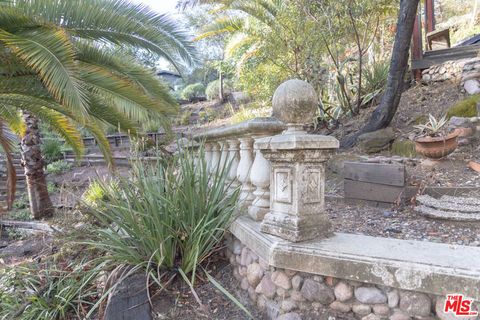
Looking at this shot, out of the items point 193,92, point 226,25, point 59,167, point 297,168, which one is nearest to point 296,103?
point 297,168

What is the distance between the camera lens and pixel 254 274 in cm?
215

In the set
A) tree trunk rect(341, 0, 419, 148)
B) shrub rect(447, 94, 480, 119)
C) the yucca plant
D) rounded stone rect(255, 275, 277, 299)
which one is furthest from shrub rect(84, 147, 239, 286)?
shrub rect(447, 94, 480, 119)

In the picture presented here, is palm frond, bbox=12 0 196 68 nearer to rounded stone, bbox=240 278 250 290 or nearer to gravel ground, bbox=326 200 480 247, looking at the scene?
gravel ground, bbox=326 200 480 247

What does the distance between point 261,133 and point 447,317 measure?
57.1 inches

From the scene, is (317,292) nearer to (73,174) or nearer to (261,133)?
(261,133)

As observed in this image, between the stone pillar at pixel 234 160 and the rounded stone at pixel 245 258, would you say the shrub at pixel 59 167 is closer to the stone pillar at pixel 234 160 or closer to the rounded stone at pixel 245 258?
the stone pillar at pixel 234 160

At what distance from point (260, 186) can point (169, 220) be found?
0.69 m

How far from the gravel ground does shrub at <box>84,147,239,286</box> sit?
3.15 feet

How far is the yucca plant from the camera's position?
7.72 feet

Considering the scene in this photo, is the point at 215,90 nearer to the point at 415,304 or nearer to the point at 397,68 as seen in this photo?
the point at 397,68

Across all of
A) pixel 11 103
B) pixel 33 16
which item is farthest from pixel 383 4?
pixel 11 103

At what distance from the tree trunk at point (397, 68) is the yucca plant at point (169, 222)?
3361 millimetres

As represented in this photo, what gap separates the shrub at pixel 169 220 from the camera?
2.35 metres

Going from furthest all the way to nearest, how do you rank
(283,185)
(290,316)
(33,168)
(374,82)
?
(33,168)
(374,82)
(283,185)
(290,316)
